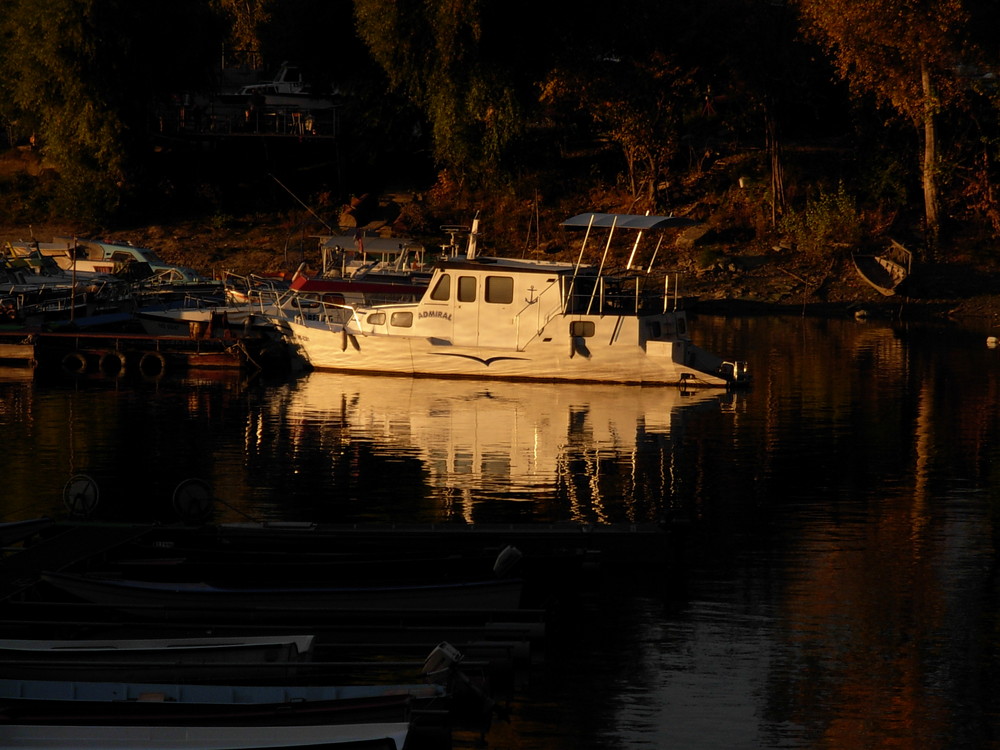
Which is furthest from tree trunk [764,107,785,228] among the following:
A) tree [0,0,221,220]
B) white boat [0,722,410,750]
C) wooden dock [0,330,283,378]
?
white boat [0,722,410,750]

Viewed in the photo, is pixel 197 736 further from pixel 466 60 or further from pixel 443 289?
pixel 466 60

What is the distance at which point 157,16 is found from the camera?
64.9m

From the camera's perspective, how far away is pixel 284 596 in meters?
16.6

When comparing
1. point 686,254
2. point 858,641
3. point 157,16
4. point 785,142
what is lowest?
point 858,641

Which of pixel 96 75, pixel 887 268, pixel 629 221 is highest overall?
pixel 96 75

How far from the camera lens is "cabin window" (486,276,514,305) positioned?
37.8 metres

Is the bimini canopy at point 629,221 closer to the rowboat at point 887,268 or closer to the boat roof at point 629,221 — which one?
the boat roof at point 629,221

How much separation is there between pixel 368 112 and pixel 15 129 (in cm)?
1838

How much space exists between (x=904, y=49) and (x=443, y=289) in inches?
962

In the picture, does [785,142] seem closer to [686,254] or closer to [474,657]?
[686,254]

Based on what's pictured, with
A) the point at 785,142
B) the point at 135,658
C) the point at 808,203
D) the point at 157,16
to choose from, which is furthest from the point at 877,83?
the point at 135,658

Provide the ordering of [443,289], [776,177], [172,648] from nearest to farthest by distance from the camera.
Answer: [172,648]
[443,289]
[776,177]

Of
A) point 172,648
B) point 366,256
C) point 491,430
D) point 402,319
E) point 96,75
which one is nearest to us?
point 172,648

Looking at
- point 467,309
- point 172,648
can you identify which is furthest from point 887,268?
point 172,648
